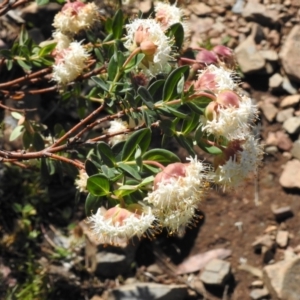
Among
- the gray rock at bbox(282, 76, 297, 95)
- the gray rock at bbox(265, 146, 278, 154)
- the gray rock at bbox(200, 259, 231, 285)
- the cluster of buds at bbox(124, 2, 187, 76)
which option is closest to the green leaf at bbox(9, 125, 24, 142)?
the cluster of buds at bbox(124, 2, 187, 76)

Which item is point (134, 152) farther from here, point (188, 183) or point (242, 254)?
point (242, 254)

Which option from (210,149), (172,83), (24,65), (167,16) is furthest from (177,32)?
(24,65)

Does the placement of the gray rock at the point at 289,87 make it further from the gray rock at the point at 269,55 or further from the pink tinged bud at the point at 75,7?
the pink tinged bud at the point at 75,7

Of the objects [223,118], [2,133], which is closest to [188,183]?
[223,118]

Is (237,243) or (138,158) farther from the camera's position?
(237,243)

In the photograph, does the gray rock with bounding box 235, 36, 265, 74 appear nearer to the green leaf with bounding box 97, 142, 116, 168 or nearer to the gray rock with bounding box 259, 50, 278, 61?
the gray rock with bounding box 259, 50, 278, 61

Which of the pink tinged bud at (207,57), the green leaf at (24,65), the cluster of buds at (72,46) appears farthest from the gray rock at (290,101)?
the green leaf at (24,65)

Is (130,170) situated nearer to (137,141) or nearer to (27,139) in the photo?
(137,141)
